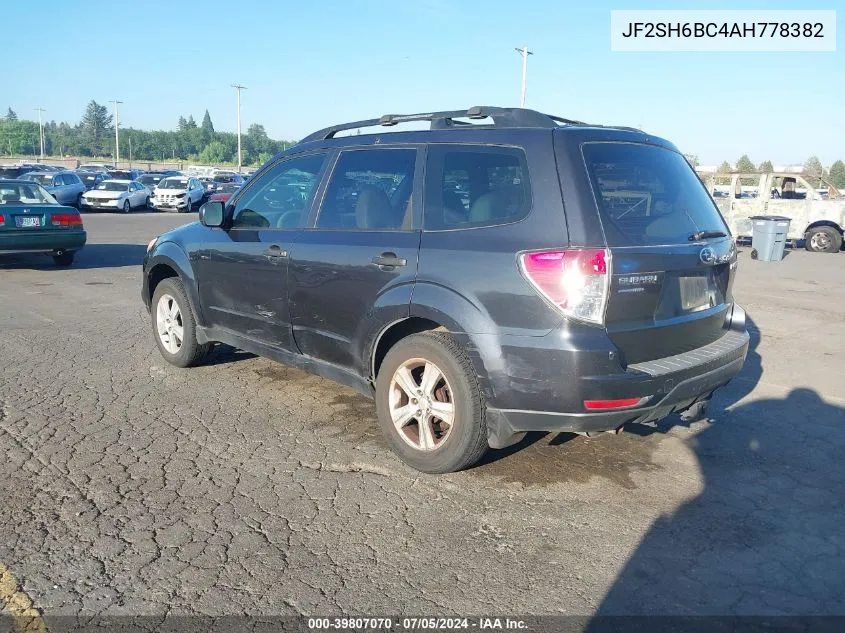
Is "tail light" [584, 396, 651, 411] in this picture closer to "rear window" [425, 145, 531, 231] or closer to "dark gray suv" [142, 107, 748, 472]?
"dark gray suv" [142, 107, 748, 472]

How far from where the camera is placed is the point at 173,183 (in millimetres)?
33094

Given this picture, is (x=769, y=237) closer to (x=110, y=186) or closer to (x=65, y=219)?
(x=65, y=219)

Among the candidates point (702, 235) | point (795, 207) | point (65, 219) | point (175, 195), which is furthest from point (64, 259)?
point (175, 195)

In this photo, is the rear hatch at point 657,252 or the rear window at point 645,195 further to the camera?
the rear window at point 645,195

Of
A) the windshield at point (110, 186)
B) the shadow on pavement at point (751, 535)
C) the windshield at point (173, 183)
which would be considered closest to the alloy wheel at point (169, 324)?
the shadow on pavement at point (751, 535)

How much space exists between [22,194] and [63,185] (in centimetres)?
2009

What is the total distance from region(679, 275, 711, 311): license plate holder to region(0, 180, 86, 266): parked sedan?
1109 centimetres

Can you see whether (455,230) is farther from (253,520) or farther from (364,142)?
(253,520)

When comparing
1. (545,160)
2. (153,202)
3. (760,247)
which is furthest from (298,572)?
(153,202)

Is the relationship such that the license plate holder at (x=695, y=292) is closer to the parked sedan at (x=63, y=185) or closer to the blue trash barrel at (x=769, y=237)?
the blue trash barrel at (x=769, y=237)

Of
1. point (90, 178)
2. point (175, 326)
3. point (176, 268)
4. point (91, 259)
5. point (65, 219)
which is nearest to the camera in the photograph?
point (176, 268)

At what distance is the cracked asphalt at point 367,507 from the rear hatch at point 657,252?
2.80 ft

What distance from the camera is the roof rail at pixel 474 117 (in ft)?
13.1

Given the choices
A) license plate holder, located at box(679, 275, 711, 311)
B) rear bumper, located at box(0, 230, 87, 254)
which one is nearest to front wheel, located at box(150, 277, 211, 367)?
license plate holder, located at box(679, 275, 711, 311)
